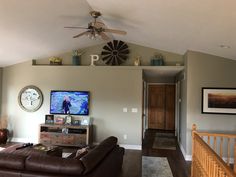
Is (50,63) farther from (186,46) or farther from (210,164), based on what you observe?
(210,164)

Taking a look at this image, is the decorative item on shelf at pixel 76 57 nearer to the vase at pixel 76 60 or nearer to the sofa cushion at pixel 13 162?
the vase at pixel 76 60

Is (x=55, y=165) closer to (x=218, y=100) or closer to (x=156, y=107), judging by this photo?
(x=218, y=100)

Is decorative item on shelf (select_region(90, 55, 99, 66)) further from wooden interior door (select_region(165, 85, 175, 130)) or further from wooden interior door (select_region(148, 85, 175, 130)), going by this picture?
wooden interior door (select_region(165, 85, 175, 130))

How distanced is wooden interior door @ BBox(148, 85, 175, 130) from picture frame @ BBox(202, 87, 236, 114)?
432 cm

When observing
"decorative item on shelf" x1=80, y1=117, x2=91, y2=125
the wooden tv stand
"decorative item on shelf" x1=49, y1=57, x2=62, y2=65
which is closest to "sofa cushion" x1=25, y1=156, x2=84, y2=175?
the wooden tv stand

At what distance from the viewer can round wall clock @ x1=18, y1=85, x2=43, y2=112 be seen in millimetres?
6613

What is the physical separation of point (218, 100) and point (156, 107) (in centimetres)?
462

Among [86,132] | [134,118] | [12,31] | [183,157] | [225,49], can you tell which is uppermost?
[12,31]

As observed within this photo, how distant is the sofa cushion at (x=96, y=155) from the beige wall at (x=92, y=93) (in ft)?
8.39

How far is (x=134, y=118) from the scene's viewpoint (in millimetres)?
6277

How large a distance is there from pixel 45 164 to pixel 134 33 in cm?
373

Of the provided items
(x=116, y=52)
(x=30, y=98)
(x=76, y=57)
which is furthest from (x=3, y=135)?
(x=116, y=52)

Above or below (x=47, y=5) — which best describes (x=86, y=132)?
below

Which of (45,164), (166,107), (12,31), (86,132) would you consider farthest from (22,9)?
(166,107)
